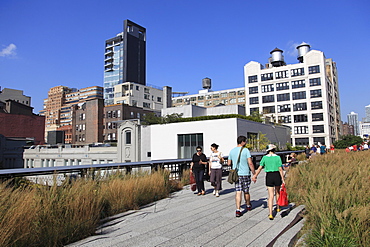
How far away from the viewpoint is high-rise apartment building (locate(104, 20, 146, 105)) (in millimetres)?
124438

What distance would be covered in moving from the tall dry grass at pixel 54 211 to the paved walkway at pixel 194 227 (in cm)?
33

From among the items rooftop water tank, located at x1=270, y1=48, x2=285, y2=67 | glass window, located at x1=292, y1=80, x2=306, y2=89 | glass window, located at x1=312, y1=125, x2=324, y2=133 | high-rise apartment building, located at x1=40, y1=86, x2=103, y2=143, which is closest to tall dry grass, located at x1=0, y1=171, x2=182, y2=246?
glass window, located at x1=312, y1=125, x2=324, y2=133

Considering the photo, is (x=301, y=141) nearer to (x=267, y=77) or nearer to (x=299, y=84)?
(x=299, y=84)

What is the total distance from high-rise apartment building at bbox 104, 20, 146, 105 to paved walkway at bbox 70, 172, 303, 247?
11789 centimetres

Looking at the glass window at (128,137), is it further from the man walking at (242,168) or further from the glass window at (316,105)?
the glass window at (316,105)

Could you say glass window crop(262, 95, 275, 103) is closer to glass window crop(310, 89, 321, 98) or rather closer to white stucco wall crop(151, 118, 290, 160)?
glass window crop(310, 89, 321, 98)

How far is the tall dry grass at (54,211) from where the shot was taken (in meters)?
4.40

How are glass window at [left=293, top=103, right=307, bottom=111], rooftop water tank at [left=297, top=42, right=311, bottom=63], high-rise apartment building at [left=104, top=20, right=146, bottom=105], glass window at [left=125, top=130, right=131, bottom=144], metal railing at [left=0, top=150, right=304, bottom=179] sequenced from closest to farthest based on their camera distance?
metal railing at [left=0, top=150, right=304, bottom=179], glass window at [left=125, top=130, right=131, bottom=144], glass window at [left=293, top=103, right=307, bottom=111], rooftop water tank at [left=297, top=42, right=311, bottom=63], high-rise apartment building at [left=104, top=20, right=146, bottom=105]

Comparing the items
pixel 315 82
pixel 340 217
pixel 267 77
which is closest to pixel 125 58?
pixel 267 77

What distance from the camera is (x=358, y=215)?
4.29 m

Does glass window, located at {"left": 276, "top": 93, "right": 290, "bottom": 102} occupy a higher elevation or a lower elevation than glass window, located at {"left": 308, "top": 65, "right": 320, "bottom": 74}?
lower

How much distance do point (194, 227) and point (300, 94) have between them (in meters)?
76.2

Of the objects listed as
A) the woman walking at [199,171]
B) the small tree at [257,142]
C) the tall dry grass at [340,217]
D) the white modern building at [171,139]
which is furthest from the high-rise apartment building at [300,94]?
the tall dry grass at [340,217]

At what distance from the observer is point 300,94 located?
74.1 metres
